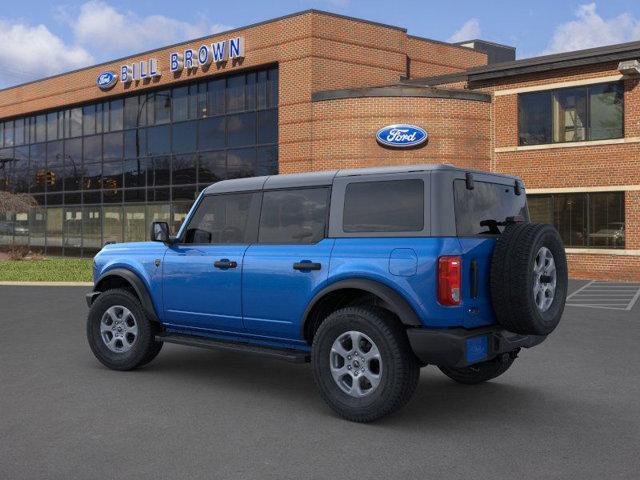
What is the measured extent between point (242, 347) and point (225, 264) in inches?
30.9

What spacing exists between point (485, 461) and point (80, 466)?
2628 mm

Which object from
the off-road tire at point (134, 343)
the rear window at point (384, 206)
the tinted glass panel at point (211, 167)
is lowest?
the off-road tire at point (134, 343)

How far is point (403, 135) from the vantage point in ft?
71.9

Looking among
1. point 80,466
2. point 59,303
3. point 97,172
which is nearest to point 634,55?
point 59,303

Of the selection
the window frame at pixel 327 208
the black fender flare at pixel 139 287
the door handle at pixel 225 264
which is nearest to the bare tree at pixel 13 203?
the black fender flare at pixel 139 287

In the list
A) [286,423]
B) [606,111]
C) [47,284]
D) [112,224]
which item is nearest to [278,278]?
[286,423]

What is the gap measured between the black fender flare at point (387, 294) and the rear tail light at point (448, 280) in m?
0.27

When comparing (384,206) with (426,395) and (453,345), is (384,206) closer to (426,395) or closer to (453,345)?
(453,345)

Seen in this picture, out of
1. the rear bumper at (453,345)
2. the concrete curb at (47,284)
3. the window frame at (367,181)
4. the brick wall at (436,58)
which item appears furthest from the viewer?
the brick wall at (436,58)

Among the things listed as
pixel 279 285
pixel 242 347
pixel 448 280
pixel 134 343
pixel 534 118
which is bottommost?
pixel 134 343

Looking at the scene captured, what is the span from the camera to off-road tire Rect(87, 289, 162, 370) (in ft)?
23.4

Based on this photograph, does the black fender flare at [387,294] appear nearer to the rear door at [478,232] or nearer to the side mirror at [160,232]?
the rear door at [478,232]

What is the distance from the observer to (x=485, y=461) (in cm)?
452

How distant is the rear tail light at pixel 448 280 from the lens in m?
5.05
